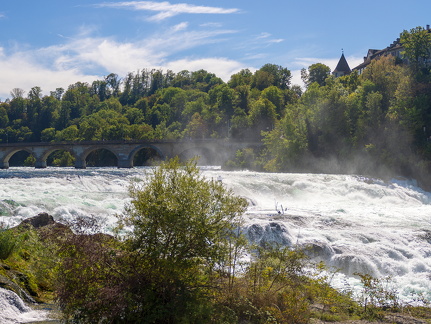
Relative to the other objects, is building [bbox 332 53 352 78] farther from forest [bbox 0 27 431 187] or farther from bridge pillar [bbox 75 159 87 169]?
bridge pillar [bbox 75 159 87 169]

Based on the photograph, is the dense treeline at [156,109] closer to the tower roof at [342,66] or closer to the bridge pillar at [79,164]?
the tower roof at [342,66]

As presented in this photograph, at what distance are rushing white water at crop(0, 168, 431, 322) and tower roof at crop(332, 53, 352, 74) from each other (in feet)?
224

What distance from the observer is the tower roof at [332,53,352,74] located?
114875 mm

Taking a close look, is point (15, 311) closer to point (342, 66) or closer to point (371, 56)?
point (371, 56)

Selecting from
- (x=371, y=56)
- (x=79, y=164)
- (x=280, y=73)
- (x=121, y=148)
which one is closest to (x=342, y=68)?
(x=371, y=56)

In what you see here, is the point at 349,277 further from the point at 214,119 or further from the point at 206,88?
the point at 206,88

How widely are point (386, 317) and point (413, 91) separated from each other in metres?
54.6

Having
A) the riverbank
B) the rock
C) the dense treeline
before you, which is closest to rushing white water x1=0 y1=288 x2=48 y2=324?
the riverbank

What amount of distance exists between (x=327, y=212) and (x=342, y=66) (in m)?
89.0

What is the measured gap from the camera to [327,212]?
107ft

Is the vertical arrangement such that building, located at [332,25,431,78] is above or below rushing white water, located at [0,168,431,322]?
above

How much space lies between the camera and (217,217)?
10.3 m

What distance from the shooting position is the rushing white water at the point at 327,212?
64.1ft

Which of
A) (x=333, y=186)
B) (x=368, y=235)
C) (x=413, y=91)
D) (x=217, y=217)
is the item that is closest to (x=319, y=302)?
(x=217, y=217)
